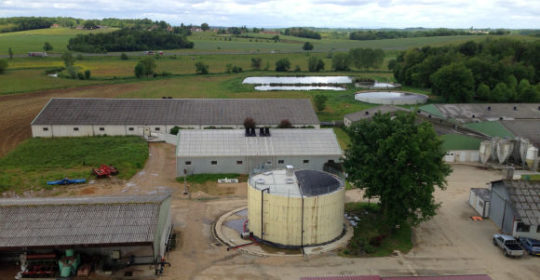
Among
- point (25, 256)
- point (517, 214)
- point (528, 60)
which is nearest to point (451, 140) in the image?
point (517, 214)

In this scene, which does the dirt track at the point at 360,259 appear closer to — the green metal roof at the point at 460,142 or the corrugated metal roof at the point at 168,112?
the green metal roof at the point at 460,142

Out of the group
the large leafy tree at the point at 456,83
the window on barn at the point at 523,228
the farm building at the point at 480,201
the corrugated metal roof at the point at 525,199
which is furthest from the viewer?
the large leafy tree at the point at 456,83

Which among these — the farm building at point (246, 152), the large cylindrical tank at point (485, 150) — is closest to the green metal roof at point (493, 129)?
the large cylindrical tank at point (485, 150)

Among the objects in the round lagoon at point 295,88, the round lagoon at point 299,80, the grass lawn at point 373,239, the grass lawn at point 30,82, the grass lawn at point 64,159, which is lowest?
the grass lawn at point 373,239

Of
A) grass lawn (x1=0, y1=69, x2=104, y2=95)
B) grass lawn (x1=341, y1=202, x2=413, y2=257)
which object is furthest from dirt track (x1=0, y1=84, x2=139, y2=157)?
grass lawn (x1=341, y1=202, x2=413, y2=257)

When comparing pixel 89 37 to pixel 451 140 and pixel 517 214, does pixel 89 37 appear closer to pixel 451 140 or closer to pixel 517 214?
pixel 451 140

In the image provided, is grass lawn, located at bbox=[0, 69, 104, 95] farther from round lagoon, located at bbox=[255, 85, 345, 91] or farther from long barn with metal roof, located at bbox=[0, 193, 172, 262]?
long barn with metal roof, located at bbox=[0, 193, 172, 262]
